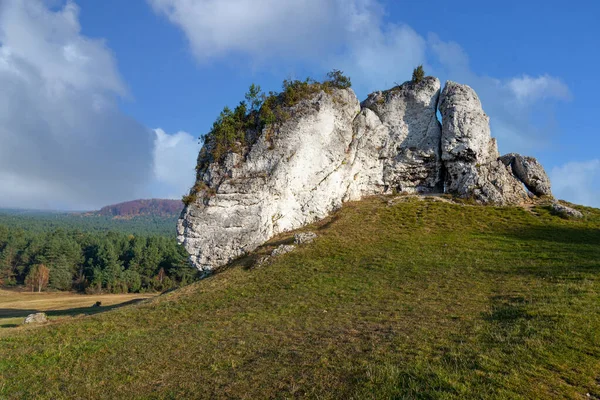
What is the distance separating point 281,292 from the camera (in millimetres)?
20766

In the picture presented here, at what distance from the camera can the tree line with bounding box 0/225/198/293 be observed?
289 feet

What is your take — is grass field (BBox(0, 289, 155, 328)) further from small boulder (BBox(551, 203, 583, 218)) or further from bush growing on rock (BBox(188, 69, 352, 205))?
small boulder (BBox(551, 203, 583, 218))

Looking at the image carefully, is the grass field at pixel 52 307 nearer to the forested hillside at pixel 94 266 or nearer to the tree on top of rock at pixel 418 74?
the forested hillside at pixel 94 266

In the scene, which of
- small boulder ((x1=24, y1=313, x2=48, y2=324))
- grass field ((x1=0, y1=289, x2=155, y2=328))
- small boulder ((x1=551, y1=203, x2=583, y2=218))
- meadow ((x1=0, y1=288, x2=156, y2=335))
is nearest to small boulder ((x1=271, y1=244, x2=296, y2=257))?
meadow ((x1=0, y1=288, x2=156, y2=335))

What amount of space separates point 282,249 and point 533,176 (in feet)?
95.3

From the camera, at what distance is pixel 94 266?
96.9m

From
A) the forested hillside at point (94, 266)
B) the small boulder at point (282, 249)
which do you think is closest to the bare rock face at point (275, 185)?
the small boulder at point (282, 249)

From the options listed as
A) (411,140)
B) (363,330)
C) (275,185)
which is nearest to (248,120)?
(275,185)

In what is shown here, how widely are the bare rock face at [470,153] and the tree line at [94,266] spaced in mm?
71900

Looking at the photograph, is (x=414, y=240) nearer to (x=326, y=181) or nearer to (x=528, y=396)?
(x=326, y=181)

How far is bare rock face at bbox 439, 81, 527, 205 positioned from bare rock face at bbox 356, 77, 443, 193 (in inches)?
49.6

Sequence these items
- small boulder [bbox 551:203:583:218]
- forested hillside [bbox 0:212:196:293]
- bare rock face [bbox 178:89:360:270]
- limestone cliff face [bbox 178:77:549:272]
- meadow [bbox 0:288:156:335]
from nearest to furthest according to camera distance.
A: 1. meadow [bbox 0:288:156:335]
2. bare rock face [bbox 178:89:360:270]
3. small boulder [bbox 551:203:583:218]
4. limestone cliff face [bbox 178:77:549:272]
5. forested hillside [bbox 0:212:196:293]

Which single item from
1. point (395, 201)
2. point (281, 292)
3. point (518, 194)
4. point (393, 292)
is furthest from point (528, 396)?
point (518, 194)

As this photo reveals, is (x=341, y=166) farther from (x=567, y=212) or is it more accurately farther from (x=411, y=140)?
(x=567, y=212)
